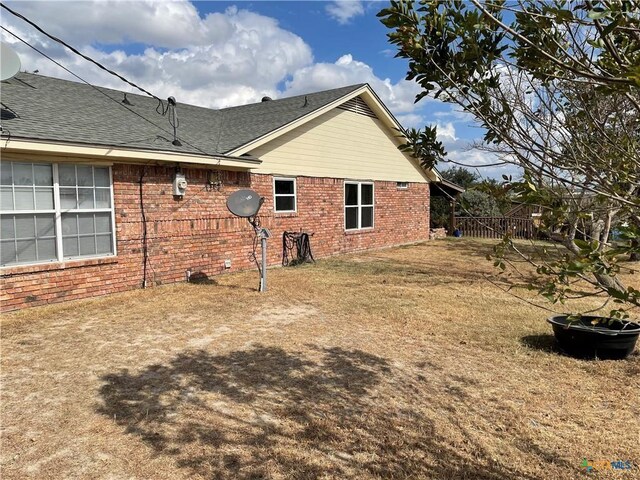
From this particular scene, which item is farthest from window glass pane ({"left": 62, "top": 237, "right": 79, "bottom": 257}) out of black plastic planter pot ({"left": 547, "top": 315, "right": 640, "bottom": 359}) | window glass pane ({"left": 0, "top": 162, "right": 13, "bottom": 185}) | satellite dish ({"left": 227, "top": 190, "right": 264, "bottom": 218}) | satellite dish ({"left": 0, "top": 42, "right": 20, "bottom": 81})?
black plastic planter pot ({"left": 547, "top": 315, "right": 640, "bottom": 359})

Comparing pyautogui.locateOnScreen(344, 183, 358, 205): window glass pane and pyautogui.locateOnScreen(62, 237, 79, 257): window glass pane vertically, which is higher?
pyautogui.locateOnScreen(344, 183, 358, 205): window glass pane

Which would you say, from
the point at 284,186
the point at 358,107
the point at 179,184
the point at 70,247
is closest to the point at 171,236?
the point at 179,184

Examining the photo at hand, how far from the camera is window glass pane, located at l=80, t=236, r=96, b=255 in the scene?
26.1 feet

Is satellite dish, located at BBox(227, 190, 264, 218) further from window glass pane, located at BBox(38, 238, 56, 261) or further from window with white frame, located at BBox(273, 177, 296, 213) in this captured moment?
window glass pane, located at BBox(38, 238, 56, 261)

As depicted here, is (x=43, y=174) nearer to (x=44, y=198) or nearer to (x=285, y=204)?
(x=44, y=198)

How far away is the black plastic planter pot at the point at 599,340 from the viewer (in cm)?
496

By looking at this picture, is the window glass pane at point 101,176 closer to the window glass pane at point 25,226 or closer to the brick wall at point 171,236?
the brick wall at point 171,236

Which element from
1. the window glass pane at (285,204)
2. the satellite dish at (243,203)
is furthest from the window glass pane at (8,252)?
Answer: the window glass pane at (285,204)

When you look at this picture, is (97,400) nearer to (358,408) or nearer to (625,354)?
(358,408)

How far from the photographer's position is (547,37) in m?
2.24

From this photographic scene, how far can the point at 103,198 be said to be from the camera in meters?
8.20

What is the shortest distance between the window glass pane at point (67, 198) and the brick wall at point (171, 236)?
2.49 feet

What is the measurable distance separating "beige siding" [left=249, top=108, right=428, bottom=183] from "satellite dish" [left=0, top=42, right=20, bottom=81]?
16.9 ft

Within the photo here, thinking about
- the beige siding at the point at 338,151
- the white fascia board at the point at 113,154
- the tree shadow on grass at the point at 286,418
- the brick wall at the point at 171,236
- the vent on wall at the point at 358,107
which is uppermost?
the vent on wall at the point at 358,107
